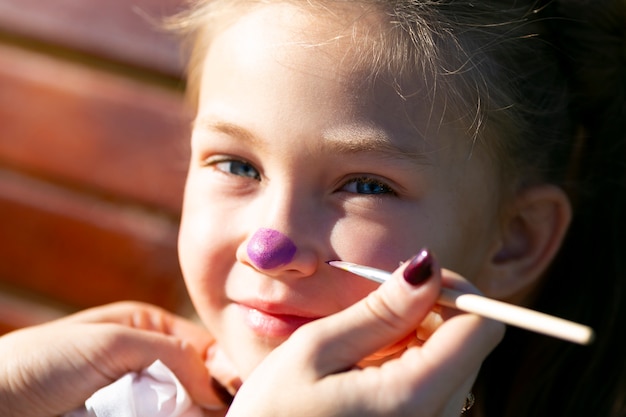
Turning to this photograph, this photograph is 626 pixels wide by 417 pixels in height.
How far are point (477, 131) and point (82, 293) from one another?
121cm

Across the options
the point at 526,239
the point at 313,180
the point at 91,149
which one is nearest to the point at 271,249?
the point at 313,180

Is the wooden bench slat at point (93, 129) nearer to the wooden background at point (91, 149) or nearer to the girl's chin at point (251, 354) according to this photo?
the wooden background at point (91, 149)

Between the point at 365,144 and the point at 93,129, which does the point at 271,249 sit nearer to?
the point at 365,144

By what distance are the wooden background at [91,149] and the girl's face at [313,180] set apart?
2.37 ft

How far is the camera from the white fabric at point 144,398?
1292mm

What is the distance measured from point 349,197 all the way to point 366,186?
4cm

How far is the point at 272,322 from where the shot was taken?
4.22ft

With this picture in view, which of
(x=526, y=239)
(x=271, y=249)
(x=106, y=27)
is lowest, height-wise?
(x=271, y=249)

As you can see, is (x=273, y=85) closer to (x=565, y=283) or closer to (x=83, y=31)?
(x=565, y=283)

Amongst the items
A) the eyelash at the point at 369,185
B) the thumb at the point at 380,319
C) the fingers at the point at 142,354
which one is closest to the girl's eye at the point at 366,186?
the eyelash at the point at 369,185

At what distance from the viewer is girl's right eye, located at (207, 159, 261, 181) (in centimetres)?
138

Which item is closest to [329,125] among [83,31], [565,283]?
[565,283]

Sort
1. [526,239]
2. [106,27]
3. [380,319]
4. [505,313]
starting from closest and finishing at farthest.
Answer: [505,313], [380,319], [526,239], [106,27]

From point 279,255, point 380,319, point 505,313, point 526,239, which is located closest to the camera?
point 505,313
